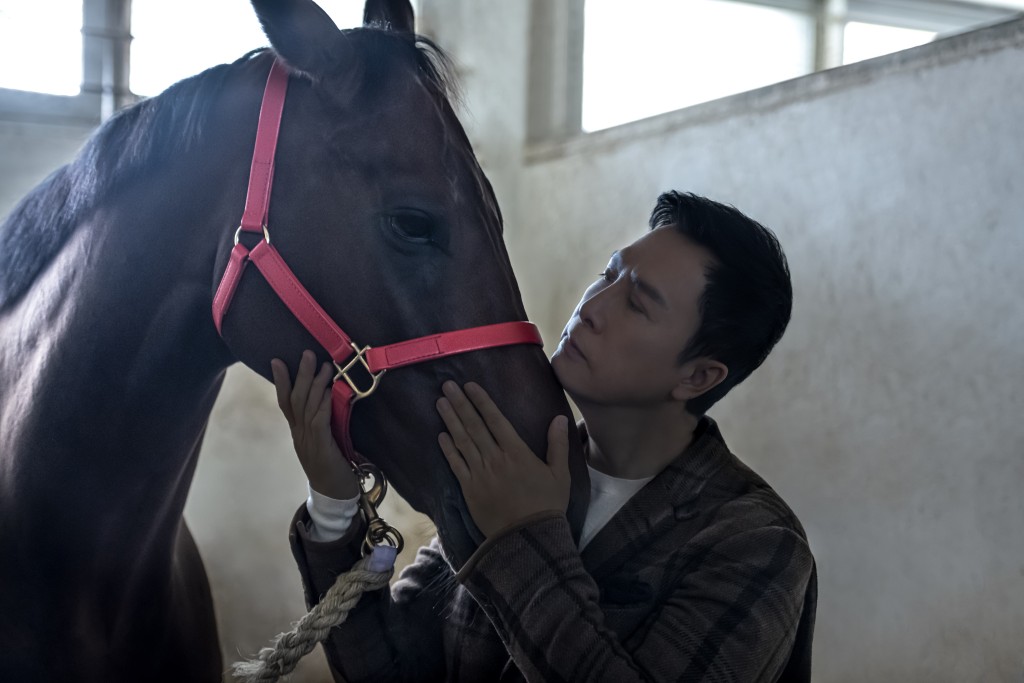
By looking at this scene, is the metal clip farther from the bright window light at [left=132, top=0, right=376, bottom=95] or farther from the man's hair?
the bright window light at [left=132, top=0, right=376, bottom=95]

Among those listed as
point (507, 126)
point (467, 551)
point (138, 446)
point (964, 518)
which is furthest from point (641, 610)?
point (507, 126)

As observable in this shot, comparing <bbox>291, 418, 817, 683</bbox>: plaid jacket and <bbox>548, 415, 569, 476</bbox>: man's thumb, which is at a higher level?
<bbox>548, 415, 569, 476</bbox>: man's thumb

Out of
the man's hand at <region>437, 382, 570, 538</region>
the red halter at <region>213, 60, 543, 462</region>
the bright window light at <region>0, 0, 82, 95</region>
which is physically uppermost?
the bright window light at <region>0, 0, 82, 95</region>

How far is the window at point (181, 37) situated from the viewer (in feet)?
7.60

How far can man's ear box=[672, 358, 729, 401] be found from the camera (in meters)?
0.92

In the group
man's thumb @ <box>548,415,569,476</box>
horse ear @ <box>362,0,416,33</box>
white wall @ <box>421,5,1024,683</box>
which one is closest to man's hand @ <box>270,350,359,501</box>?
man's thumb @ <box>548,415,569,476</box>

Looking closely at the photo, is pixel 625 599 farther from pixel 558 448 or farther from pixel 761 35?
pixel 761 35

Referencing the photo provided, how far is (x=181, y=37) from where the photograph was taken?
2377 mm

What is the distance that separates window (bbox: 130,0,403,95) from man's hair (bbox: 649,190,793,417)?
1722mm

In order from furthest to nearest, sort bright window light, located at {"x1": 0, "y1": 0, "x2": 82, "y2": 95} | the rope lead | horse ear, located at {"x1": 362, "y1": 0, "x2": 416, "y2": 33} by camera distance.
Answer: bright window light, located at {"x1": 0, "y1": 0, "x2": 82, "y2": 95}, horse ear, located at {"x1": 362, "y1": 0, "x2": 416, "y2": 33}, the rope lead

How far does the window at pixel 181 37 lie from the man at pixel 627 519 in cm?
175

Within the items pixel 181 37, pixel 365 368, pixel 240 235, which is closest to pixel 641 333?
pixel 365 368

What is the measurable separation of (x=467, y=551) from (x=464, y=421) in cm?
12

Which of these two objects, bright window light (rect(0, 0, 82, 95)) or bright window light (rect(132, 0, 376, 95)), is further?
bright window light (rect(132, 0, 376, 95))
